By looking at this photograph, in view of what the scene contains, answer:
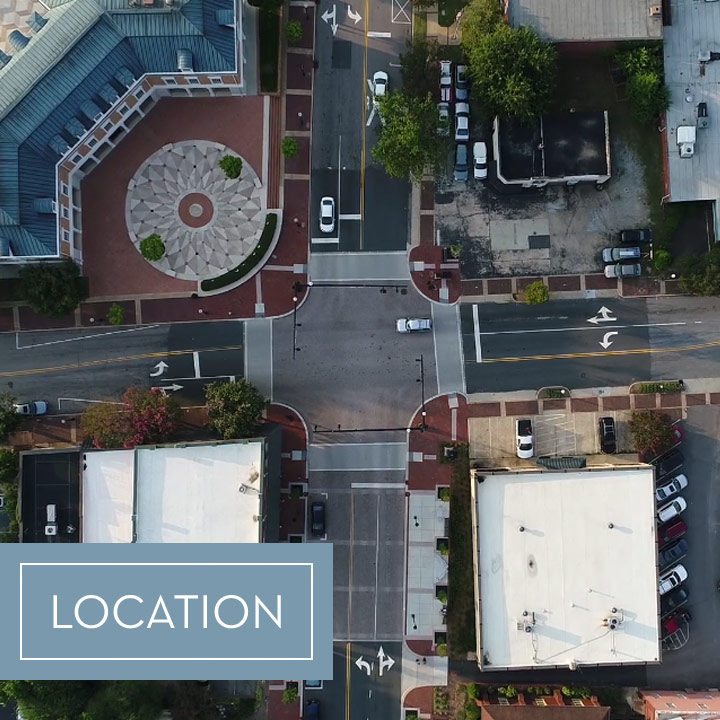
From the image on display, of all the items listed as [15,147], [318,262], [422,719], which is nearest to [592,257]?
[318,262]

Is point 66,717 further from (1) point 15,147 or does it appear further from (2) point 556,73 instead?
(2) point 556,73

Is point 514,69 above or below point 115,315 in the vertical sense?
above

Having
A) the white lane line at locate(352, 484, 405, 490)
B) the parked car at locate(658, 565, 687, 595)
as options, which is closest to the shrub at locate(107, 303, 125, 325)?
the white lane line at locate(352, 484, 405, 490)

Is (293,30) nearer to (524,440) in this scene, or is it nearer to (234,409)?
A: (234,409)

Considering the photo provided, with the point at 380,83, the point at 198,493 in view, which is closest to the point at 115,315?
the point at 198,493

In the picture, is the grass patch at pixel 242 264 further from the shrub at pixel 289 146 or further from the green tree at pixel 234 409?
the green tree at pixel 234 409
